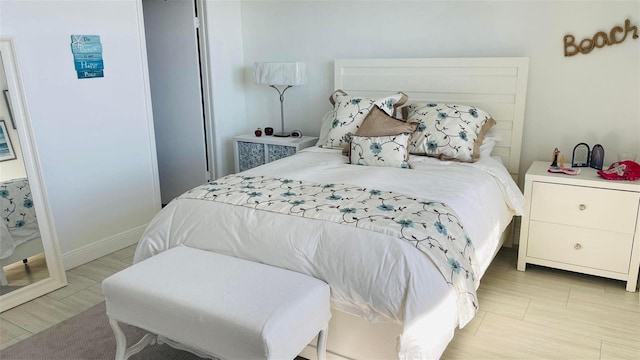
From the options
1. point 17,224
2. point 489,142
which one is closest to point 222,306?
point 17,224

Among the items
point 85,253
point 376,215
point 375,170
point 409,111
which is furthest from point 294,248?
point 85,253

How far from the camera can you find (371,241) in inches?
71.6

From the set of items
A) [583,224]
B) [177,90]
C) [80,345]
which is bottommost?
[80,345]

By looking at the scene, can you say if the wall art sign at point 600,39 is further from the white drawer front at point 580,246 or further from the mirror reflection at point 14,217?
the mirror reflection at point 14,217

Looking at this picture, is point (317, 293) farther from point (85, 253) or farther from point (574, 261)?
point (85, 253)

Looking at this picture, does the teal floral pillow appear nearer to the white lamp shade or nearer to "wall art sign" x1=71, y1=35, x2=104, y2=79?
the white lamp shade

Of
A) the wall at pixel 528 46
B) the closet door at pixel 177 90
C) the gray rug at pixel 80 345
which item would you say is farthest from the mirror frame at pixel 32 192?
the wall at pixel 528 46

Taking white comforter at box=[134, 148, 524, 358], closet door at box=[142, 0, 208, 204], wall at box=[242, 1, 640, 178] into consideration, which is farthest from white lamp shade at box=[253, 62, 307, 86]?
white comforter at box=[134, 148, 524, 358]

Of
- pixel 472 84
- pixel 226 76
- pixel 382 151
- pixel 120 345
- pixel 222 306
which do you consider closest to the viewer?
pixel 222 306

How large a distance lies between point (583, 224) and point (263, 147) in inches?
95.0

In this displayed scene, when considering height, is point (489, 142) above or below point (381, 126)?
below

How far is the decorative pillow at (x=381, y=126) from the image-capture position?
2939 millimetres

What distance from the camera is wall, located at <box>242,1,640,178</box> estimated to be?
290 centimetres

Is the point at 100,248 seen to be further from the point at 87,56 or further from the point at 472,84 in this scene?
the point at 472,84
